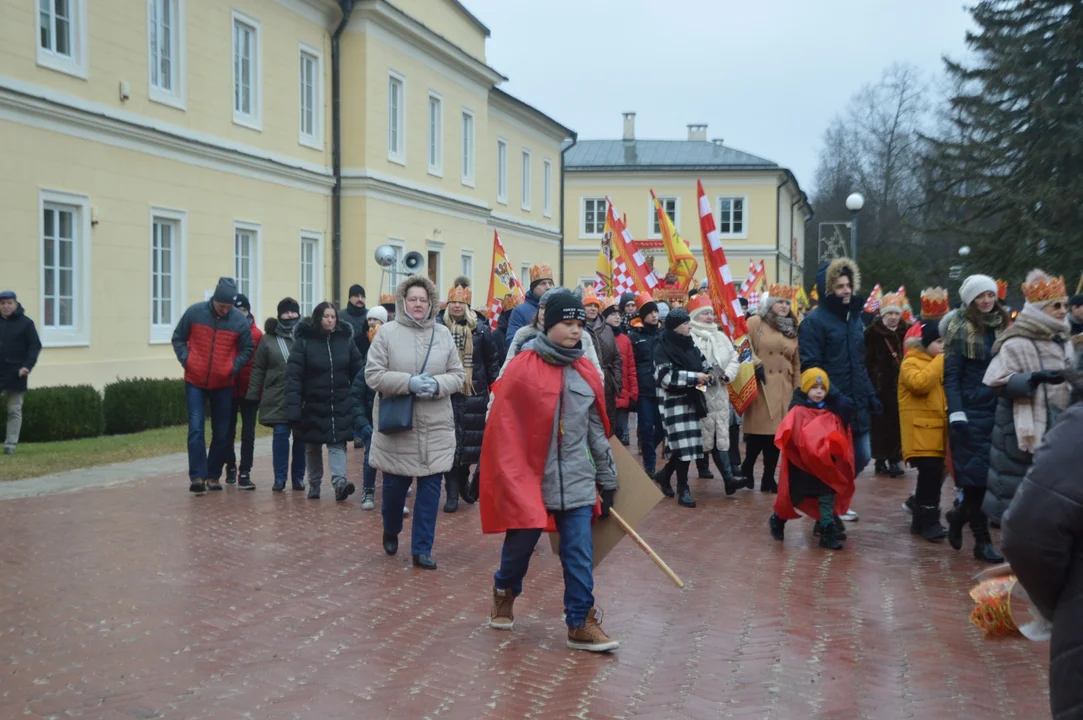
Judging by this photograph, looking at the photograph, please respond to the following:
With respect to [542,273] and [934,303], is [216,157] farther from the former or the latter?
[934,303]

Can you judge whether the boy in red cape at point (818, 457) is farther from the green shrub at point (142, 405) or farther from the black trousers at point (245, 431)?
the green shrub at point (142, 405)

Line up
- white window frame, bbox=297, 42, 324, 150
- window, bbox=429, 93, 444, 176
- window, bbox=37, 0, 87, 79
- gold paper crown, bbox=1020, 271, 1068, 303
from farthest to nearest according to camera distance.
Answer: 1. window, bbox=429, 93, 444, 176
2. white window frame, bbox=297, 42, 324, 150
3. window, bbox=37, 0, 87, 79
4. gold paper crown, bbox=1020, 271, 1068, 303

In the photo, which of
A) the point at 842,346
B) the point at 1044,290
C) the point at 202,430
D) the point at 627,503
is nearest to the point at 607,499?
the point at 627,503

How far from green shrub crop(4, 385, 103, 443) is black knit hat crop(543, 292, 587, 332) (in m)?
11.5

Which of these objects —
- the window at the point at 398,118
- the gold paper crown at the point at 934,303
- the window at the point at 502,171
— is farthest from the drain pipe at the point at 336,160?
the gold paper crown at the point at 934,303

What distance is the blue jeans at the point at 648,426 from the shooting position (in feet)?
41.4

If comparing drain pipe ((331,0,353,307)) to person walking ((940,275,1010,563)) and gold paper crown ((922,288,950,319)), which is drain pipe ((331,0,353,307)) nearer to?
gold paper crown ((922,288,950,319))

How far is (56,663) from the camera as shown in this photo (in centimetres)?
570

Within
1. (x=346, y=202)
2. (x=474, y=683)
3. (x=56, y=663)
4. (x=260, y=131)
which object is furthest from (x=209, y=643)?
(x=346, y=202)

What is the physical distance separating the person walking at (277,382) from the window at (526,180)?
30.7 m

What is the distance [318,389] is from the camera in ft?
36.3

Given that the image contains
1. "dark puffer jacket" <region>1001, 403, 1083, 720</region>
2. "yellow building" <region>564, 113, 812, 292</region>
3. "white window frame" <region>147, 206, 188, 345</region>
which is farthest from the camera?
"yellow building" <region>564, 113, 812, 292</region>

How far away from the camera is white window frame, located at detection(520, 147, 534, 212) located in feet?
138

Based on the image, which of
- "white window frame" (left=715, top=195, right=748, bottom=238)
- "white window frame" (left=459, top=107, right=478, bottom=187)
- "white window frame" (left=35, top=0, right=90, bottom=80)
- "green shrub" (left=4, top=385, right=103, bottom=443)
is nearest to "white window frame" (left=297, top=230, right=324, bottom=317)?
"white window frame" (left=35, top=0, right=90, bottom=80)
